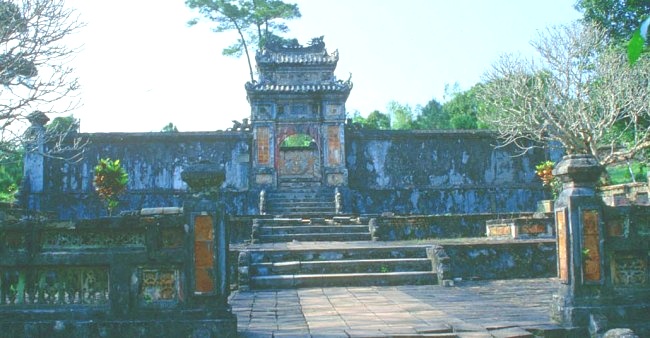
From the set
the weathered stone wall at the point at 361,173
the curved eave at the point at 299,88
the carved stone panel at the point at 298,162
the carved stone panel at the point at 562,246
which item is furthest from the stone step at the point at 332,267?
the carved stone panel at the point at 298,162

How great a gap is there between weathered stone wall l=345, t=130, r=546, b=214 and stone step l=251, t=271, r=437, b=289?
13604 mm

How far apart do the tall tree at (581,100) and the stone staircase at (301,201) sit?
7.25m

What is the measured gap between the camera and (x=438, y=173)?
24672 millimetres

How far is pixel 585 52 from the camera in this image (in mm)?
23812

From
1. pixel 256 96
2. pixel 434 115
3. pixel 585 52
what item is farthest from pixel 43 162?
pixel 434 115

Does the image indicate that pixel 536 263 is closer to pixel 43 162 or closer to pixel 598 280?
pixel 598 280

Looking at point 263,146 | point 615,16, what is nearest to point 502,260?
point 263,146

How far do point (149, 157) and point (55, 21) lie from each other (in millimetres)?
9571

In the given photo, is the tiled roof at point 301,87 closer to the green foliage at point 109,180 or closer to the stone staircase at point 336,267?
the green foliage at point 109,180

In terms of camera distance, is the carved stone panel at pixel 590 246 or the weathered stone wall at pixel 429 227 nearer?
the carved stone panel at pixel 590 246

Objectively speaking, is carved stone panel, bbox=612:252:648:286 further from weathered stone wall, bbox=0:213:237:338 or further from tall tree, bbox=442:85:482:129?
tall tree, bbox=442:85:482:129

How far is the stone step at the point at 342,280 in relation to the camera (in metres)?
9.71

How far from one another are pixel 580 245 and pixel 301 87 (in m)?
18.5

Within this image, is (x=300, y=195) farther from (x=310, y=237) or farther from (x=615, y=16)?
(x=615, y=16)
